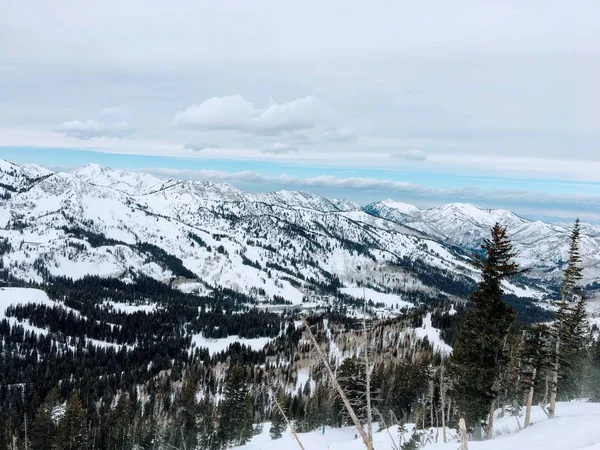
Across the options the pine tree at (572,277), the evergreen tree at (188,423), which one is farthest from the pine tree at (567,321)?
the evergreen tree at (188,423)

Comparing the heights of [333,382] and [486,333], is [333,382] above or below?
above

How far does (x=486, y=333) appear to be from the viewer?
33.4m

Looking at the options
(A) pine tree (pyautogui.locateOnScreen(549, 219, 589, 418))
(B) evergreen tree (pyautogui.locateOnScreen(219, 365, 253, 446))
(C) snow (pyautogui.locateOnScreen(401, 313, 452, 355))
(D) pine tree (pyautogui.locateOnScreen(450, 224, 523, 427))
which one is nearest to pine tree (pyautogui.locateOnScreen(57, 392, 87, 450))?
(B) evergreen tree (pyautogui.locateOnScreen(219, 365, 253, 446))

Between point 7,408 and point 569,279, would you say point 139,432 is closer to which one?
point 7,408

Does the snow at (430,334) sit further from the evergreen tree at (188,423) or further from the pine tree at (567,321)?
the pine tree at (567,321)

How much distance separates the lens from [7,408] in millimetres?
132625

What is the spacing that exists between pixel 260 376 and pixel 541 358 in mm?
132695

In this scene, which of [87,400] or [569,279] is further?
[87,400]

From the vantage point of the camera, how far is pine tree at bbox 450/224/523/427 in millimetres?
33625

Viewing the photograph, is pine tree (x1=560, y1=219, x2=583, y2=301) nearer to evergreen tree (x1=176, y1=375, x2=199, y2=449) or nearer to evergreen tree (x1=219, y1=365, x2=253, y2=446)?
evergreen tree (x1=219, y1=365, x2=253, y2=446)

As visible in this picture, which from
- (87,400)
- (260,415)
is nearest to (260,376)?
(260,415)

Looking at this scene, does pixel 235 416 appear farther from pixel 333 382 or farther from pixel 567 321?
pixel 333 382

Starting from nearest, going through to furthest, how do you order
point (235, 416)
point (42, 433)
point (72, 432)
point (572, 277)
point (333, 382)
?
1. point (333, 382)
2. point (572, 277)
3. point (72, 432)
4. point (235, 416)
5. point (42, 433)

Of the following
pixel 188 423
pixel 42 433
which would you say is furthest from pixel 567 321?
pixel 42 433
